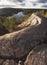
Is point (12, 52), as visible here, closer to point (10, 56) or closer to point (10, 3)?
point (10, 56)

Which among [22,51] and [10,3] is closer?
[22,51]

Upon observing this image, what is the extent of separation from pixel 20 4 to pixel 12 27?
10.7 feet

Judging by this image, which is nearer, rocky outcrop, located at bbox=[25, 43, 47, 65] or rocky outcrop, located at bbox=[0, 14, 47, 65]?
rocky outcrop, located at bbox=[25, 43, 47, 65]

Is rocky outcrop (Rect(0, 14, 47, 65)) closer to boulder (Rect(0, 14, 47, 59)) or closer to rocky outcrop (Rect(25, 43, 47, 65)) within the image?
boulder (Rect(0, 14, 47, 59))

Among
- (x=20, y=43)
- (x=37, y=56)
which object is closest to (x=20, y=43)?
(x=20, y=43)

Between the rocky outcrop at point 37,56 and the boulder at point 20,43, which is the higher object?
the boulder at point 20,43

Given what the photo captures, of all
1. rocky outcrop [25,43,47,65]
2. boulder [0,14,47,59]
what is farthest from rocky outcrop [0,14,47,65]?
rocky outcrop [25,43,47,65]

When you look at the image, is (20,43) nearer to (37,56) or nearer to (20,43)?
(20,43)

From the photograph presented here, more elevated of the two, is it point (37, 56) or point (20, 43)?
point (20, 43)

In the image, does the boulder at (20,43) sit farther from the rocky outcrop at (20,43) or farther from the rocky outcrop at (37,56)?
the rocky outcrop at (37,56)

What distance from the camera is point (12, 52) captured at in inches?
215

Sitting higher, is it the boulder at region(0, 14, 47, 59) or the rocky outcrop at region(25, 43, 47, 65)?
the boulder at region(0, 14, 47, 59)

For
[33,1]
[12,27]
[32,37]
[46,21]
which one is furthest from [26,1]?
[32,37]

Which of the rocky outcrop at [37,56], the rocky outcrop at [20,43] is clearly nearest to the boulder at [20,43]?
the rocky outcrop at [20,43]
